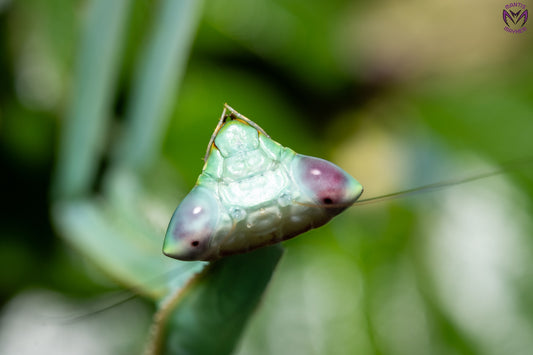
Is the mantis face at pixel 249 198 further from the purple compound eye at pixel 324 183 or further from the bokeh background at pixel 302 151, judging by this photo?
the bokeh background at pixel 302 151

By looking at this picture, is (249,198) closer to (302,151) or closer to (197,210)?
(197,210)

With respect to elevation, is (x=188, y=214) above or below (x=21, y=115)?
above

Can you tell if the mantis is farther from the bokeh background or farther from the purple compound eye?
the bokeh background

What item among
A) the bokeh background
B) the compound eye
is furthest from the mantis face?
the bokeh background

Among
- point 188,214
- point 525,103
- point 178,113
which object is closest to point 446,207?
point 525,103

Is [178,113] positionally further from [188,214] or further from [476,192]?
[188,214]

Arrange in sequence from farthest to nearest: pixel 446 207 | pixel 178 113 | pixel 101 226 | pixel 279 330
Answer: pixel 178 113, pixel 446 207, pixel 279 330, pixel 101 226

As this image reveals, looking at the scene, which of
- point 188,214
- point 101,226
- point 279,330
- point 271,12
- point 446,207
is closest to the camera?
point 188,214
